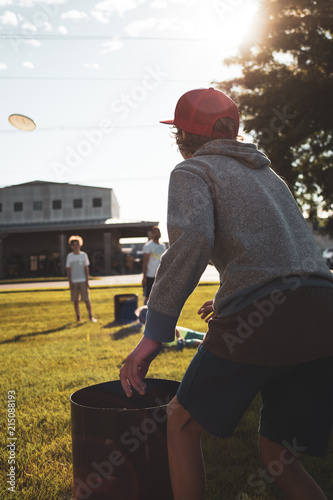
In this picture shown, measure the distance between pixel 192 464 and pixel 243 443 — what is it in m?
1.98

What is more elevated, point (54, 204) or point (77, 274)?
point (54, 204)

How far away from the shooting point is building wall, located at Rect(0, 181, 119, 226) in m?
46.0

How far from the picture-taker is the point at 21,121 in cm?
1052

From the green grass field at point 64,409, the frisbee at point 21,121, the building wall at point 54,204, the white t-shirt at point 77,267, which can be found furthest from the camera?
the building wall at point 54,204

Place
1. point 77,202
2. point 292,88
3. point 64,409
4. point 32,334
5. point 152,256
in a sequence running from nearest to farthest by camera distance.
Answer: point 64,409 → point 32,334 → point 152,256 → point 292,88 → point 77,202

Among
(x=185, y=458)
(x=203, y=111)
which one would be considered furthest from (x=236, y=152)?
(x=185, y=458)

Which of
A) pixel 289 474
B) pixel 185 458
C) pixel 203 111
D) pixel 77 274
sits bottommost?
pixel 289 474

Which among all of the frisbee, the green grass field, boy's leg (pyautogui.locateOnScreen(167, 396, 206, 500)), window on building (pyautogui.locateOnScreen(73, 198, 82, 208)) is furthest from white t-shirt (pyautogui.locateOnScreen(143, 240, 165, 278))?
window on building (pyautogui.locateOnScreen(73, 198, 82, 208))

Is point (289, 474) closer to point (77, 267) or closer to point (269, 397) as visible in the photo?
point (269, 397)

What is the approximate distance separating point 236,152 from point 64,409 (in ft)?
10.6

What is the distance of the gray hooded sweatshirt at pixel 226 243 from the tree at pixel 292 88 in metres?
14.1

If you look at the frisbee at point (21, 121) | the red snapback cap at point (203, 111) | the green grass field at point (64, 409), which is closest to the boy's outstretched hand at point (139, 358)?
the red snapback cap at point (203, 111)

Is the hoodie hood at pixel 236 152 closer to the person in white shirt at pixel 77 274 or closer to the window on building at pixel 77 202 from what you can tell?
the person in white shirt at pixel 77 274

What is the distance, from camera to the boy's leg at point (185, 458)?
1.47 meters
